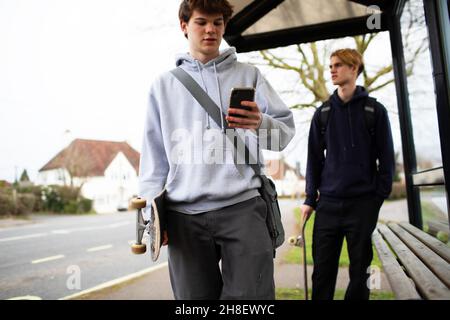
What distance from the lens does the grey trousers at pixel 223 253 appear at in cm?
109

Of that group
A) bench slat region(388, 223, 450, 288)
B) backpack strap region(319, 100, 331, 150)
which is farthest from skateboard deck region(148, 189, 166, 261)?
backpack strap region(319, 100, 331, 150)

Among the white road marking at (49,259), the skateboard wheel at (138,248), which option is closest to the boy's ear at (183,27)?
the skateboard wheel at (138,248)

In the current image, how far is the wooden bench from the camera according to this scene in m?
1.18

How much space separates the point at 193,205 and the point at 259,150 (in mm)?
278

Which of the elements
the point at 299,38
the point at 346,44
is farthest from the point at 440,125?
the point at 346,44

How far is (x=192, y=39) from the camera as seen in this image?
4.10 feet

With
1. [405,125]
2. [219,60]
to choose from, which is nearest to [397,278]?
[219,60]

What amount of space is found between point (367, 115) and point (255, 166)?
3.73ft

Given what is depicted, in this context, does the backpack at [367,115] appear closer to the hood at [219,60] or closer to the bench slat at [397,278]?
the bench slat at [397,278]

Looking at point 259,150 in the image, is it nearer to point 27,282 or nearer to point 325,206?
point 325,206

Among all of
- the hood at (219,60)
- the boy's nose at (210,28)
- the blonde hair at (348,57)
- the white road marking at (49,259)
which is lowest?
the white road marking at (49,259)

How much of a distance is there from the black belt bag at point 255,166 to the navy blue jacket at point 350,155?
0.87 metres
